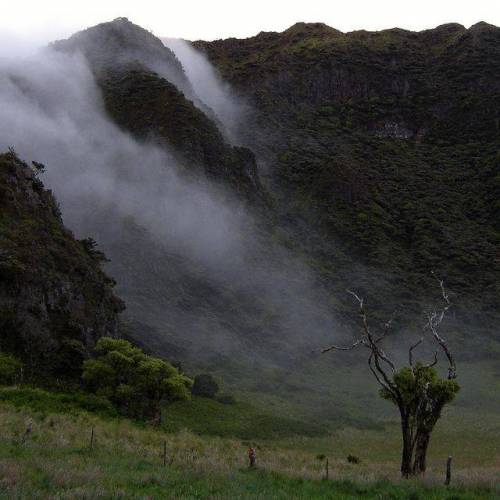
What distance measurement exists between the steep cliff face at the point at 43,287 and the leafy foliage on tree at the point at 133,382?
3.44 meters

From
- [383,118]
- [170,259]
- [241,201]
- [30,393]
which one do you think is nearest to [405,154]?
[383,118]

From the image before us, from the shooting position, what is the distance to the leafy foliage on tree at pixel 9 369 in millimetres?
30578

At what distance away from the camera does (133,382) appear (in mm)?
34188

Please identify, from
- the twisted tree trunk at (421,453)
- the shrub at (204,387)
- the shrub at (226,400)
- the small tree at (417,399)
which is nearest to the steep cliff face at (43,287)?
the shrub at (204,387)

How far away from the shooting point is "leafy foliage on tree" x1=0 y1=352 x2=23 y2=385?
100 ft

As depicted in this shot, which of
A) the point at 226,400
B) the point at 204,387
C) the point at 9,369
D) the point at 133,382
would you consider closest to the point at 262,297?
the point at 204,387

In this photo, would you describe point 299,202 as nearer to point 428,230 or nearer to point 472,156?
point 428,230

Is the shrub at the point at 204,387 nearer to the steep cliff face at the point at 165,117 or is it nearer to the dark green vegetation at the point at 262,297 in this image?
the dark green vegetation at the point at 262,297

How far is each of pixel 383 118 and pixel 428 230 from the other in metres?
71.3

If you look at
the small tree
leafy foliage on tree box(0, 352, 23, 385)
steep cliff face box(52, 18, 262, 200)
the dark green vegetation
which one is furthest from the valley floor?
steep cliff face box(52, 18, 262, 200)

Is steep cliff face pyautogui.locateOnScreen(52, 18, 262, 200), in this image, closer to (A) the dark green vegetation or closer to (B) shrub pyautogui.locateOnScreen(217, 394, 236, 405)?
(A) the dark green vegetation

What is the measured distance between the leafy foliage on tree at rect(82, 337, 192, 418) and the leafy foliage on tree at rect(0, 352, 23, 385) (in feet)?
12.2

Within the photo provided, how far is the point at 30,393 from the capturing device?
28562mm

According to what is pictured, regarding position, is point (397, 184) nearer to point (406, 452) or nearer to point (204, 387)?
point (204, 387)
